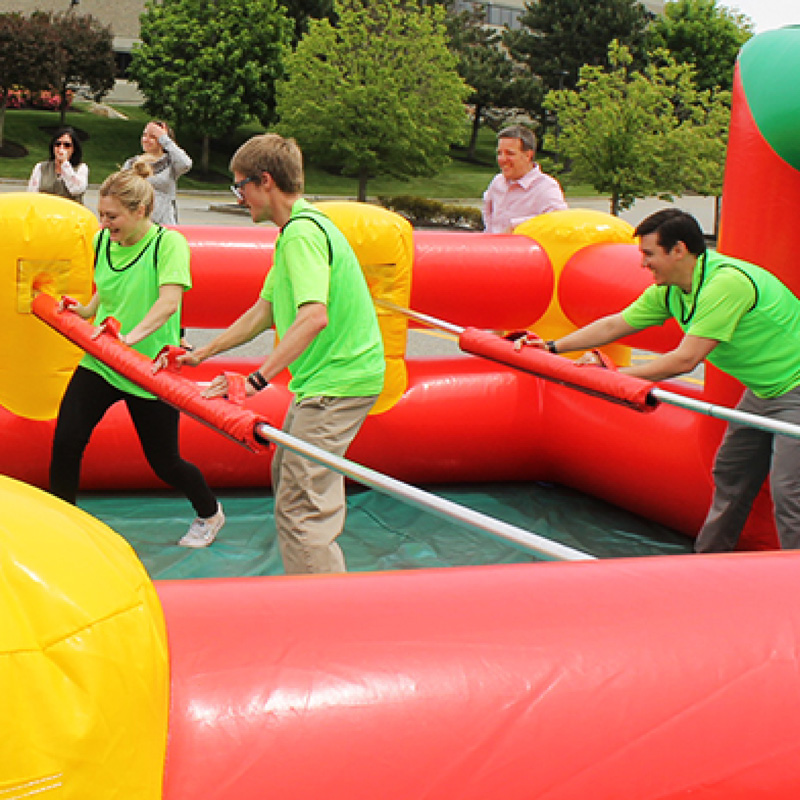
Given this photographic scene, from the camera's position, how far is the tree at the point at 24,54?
32125 mm

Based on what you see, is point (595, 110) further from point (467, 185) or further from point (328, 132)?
point (467, 185)

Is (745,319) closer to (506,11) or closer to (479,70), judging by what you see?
(479,70)

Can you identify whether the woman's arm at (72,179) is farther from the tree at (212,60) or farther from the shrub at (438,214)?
the tree at (212,60)

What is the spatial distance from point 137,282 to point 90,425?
0.55 m

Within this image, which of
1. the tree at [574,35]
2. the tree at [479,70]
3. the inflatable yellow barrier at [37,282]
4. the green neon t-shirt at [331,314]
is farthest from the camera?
the tree at [574,35]

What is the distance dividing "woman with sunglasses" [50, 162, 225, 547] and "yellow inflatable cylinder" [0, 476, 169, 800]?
244cm

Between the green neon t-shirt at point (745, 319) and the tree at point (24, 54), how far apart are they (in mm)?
32431

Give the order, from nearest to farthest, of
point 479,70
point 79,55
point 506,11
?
point 79,55, point 479,70, point 506,11

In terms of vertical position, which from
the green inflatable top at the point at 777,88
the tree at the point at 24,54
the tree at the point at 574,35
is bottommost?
the green inflatable top at the point at 777,88

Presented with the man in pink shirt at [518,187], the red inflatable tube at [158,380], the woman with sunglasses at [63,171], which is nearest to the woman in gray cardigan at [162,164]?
the woman with sunglasses at [63,171]

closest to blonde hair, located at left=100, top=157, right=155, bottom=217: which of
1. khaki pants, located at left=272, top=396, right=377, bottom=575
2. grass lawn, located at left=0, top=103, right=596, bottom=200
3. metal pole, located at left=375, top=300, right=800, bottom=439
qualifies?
khaki pants, located at left=272, top=396, right=377, bottom=575

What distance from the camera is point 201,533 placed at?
447cm

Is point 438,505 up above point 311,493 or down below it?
above

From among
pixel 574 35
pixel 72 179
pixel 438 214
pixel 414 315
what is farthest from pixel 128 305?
pixel 574 35
